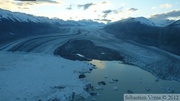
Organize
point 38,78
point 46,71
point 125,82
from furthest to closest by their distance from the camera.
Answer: point 46,71
point 125,82
point 38,78

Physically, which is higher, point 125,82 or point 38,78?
point 38,78

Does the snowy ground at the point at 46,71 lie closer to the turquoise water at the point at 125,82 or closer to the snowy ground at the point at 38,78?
the snowy ground at the point at 38,78

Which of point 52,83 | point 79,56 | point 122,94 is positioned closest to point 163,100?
point 122,94

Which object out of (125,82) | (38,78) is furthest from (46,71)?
(125,82)

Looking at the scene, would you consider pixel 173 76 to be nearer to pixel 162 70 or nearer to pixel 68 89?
pixel 162 70

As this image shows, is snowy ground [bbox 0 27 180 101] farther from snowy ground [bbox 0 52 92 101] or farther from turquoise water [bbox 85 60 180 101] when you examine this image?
turquoise water [bbox 85 60 180 101]

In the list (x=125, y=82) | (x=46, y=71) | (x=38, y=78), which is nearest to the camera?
(x=38, y=78)

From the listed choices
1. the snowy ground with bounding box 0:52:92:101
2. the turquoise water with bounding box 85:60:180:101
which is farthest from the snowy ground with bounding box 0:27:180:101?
the turquoise water with bounding box 85:60:180:101

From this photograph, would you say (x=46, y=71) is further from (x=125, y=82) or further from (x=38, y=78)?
(x=125, y=82)
